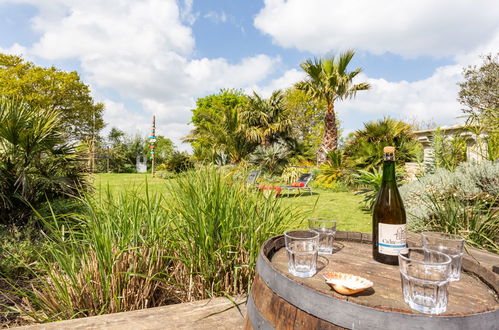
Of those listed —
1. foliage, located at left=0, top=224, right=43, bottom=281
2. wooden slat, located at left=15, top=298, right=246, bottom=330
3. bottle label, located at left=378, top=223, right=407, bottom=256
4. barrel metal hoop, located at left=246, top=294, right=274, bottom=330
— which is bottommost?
foliage, located at left=0, top=224, right=43, bottom=281

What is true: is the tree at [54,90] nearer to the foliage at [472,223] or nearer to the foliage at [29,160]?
the foliage at [29,160]

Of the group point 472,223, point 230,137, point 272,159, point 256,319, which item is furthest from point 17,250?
point 230,137

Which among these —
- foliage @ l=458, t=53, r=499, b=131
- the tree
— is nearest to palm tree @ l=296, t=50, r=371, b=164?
foliage @ l=458, t=53, r=499, b=131

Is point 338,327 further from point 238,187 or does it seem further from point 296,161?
point 296,161

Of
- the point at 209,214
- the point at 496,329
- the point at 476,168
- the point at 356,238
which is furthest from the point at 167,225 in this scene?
the point at 476,168

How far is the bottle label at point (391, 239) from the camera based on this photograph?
1.07 meters

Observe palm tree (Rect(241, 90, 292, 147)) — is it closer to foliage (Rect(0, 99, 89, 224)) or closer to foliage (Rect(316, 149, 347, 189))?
foliage (Rect(316, 149, 347, 189))

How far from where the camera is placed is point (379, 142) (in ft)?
36.1

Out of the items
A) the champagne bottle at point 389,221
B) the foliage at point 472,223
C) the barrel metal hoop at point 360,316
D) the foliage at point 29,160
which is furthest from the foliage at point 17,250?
the foliage at point 472,223

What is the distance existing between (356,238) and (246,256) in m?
0.77

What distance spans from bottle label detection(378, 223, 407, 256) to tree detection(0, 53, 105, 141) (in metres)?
22.3

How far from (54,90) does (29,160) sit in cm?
2455

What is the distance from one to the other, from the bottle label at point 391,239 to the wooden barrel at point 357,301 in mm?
60

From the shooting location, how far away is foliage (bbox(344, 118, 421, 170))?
10.5 m
